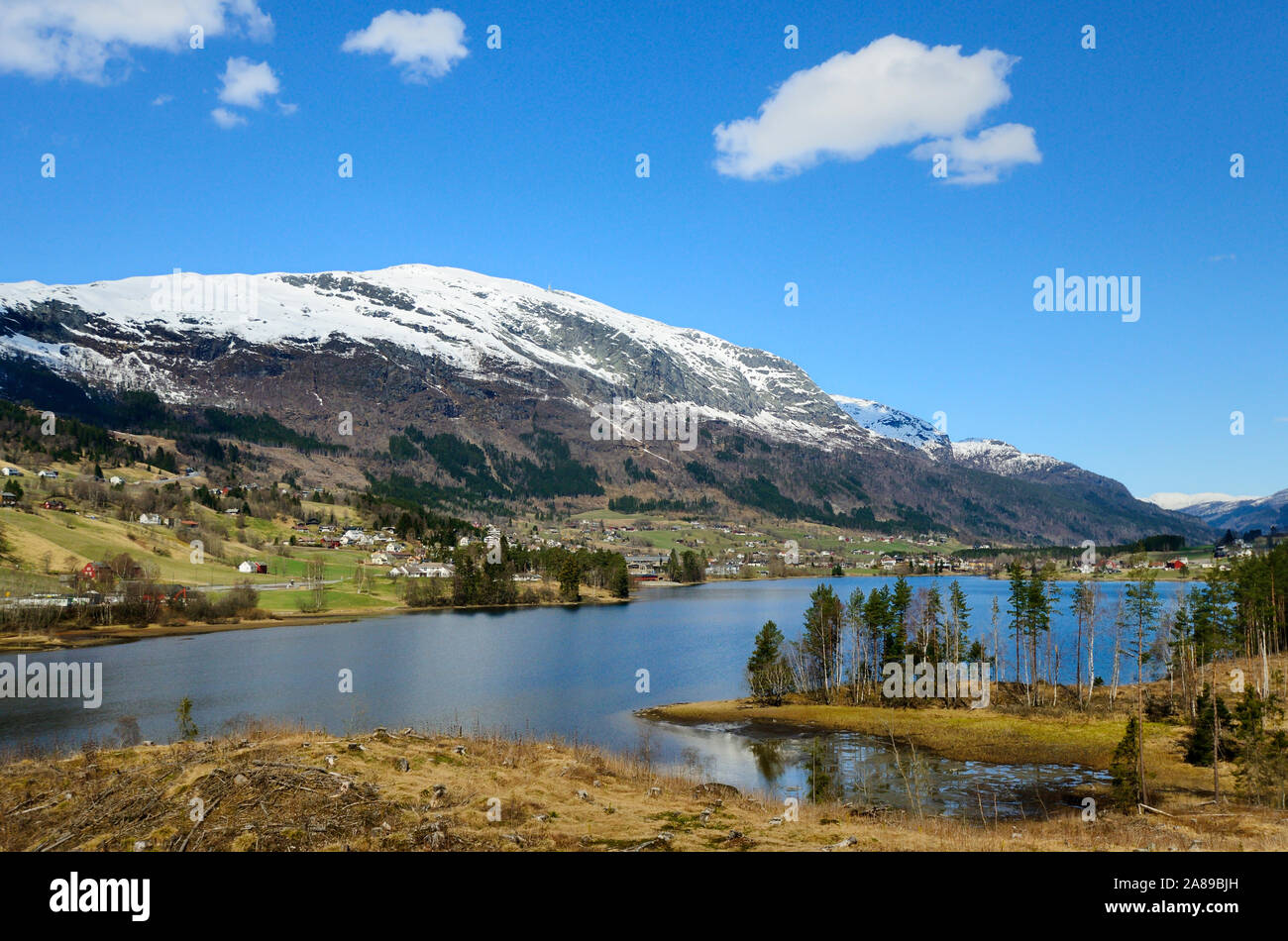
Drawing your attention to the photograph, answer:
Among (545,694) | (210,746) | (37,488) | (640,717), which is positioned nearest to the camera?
(210,746)

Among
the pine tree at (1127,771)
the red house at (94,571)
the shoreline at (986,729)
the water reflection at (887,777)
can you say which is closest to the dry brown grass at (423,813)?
the pine tree at (1127,771)

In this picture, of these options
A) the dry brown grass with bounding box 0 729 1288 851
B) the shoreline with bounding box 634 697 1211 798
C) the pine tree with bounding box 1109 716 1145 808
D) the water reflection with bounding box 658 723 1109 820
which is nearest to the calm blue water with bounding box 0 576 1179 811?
the water reflection with bounding box 658 723 1109 820

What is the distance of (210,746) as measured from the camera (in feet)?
95.7

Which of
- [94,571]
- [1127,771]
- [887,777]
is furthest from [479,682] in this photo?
[94,571]

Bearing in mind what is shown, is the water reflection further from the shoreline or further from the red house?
the red house

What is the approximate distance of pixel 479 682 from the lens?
7450 cm

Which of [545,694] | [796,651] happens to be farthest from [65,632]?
[796,651]

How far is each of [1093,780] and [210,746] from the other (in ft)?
143

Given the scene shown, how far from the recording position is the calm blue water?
51.2 meters

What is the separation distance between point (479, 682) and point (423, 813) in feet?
180

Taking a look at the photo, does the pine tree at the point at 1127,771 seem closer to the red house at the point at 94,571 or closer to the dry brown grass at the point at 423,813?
the dry brown grass at the point at 423,813

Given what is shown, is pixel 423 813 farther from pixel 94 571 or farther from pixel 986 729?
pixel 94 571

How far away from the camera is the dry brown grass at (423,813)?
18.8m
